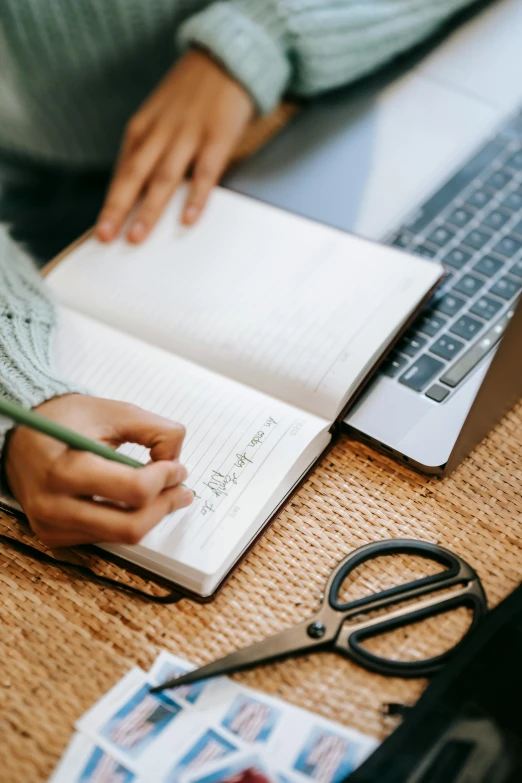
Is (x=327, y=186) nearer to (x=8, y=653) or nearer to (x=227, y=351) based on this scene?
(x=227, y=351)

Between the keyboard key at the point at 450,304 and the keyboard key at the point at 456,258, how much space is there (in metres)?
0.04

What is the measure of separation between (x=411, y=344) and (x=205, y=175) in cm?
28

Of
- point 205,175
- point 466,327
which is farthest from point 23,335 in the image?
point 466,327

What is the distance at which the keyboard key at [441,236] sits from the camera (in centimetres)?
64

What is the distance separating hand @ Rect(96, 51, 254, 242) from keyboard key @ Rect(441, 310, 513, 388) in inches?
11.5

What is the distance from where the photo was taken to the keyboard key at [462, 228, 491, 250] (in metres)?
0.64

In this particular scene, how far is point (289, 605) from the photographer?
459mm

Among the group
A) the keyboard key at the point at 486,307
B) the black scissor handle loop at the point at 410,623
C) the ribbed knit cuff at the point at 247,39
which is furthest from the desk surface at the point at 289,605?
the ribbed knit cuff at the point at 247,39

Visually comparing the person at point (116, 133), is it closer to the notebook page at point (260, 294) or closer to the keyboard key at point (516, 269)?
the notebook page at point (260, 294)

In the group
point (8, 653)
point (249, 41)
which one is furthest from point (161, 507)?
point (249, 41)

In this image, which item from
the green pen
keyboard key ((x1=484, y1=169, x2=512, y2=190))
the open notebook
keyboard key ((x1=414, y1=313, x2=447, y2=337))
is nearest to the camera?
the green pen

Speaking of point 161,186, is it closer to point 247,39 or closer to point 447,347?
point 247,39

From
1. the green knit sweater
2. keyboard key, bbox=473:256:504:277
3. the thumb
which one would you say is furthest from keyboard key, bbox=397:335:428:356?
the green knit sweater

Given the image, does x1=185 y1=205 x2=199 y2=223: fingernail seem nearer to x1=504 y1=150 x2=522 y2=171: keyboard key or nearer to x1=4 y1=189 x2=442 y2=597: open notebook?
x1=4 y1=189 x2=442 y2=597: open notebook
